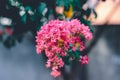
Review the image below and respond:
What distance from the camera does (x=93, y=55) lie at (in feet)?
14.0

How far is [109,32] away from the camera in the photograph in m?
4.25

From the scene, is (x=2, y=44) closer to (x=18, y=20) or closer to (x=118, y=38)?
(x=18, y=20)

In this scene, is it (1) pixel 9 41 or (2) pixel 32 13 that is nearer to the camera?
(2) pixel 32 13

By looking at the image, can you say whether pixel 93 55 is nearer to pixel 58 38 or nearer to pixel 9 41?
pixel 9 41

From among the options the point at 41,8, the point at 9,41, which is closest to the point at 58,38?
the point at 41,8

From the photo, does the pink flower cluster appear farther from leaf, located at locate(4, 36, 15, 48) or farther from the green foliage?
leaf, located at locate(4, 36, 15, 48)

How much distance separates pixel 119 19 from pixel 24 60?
1360mm

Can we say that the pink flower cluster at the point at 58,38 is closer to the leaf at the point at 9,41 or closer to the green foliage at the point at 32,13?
the green foliage at the point at 32,13

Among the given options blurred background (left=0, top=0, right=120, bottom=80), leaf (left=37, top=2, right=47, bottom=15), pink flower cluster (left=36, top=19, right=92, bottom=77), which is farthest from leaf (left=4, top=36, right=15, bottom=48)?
pink flower cluster (left=36, top=19, right=92, bottom=77)

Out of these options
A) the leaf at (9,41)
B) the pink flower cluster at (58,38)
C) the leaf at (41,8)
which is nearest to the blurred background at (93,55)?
the leaf at (9,41)

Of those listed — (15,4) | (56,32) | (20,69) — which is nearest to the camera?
(56,32)

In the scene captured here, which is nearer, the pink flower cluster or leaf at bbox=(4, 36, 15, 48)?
the pink flower cluster

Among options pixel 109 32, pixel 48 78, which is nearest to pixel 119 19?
pixel 109 32

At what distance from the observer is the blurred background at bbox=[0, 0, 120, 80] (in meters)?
4.20
